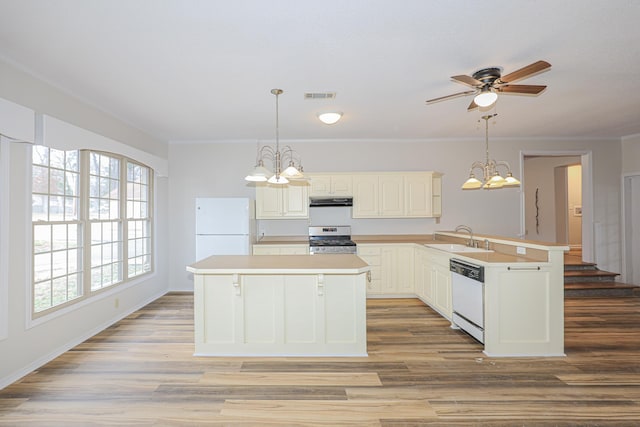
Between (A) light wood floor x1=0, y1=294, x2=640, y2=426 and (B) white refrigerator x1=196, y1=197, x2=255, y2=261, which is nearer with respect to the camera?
(A) light wood floor x1=0, y1=294, x2=640, y2=426

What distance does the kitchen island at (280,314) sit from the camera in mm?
3230

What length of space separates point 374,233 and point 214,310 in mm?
3337

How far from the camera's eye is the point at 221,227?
515 centimetres

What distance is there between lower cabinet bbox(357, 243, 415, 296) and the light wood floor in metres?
1.63

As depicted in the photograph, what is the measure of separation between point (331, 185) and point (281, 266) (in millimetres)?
2623

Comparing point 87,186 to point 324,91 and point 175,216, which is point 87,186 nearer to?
point 175,216

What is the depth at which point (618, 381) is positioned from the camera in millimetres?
2713

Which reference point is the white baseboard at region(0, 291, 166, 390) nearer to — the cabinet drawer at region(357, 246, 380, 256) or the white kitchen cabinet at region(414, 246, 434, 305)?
the cabinet drawer at region(357, 246, 380, 256)

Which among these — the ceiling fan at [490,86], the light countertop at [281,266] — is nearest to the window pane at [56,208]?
the light countertop at [281,266]

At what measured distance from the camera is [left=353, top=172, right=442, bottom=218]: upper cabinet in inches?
220

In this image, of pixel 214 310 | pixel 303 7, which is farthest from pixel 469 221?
pixel 303 7

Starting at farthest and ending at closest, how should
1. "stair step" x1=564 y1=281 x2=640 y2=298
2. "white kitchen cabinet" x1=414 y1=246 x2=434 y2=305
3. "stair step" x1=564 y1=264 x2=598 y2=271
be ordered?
1. "stair step" x1=564 y1=264 x2=598 y2=271
2. "stair step" x1=564 y1=281 x2=640 y2=298
3. "white kitchen cabinet" x1=414 y1=246 x2=434 y2=305

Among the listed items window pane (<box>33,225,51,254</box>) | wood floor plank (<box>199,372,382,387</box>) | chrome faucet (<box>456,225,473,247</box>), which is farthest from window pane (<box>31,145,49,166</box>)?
chrome faucet (<box>456,225,473,247</box>)

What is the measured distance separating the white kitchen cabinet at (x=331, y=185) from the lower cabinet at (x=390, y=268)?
931mm
